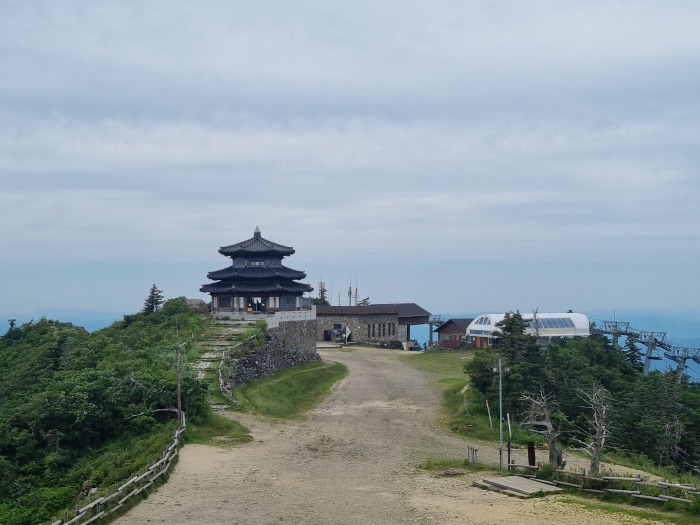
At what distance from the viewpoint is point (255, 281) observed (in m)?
66.2

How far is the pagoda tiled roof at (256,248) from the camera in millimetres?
67000

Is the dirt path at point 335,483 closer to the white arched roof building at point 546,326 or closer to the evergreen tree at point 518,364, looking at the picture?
the evergreen tree at point 518,364

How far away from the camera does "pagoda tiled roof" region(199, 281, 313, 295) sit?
2562 inches

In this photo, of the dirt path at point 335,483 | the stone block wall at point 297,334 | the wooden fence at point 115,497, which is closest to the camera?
the wooden fence at point 115,497

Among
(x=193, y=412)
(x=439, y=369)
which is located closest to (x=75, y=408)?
(x=193, y=412)

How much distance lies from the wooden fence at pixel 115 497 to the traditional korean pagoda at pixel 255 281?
1465 inches

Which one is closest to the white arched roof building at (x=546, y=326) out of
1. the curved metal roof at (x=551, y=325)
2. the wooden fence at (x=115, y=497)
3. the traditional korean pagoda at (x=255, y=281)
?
the curved metal roof at (x=551, y=325)

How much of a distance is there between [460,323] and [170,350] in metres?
46.4

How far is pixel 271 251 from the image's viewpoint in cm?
6694

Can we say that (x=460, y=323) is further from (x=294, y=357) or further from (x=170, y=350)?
(x=170, y=350)

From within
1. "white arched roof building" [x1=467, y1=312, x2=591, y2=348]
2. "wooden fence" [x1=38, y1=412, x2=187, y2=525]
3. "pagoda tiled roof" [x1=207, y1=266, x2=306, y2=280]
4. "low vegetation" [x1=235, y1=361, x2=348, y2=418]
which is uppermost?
"pagoda tiled roof" [x1=207, y1=266, x2=306, y2=280]

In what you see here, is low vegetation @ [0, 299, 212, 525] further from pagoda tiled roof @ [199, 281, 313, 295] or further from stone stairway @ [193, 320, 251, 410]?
pagoda tiled roof @ [199, 281, 313, 295]

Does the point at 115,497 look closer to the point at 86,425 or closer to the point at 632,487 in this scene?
the point at 86,425

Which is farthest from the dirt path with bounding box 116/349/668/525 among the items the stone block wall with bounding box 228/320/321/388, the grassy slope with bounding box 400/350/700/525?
the stone block wall with bounding box 228/320/321/388
